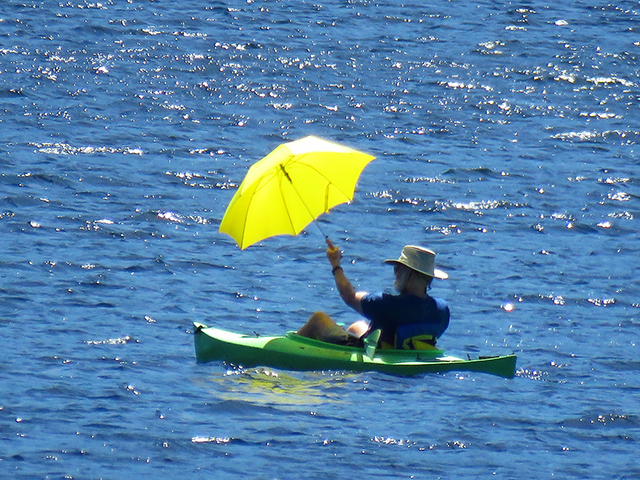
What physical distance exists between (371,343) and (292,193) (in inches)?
48.5

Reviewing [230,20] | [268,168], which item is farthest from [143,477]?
[230,20]

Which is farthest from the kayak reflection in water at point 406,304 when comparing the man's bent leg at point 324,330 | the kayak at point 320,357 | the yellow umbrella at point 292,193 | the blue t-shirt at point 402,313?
the yellow umbrella at point 292,193

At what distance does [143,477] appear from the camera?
6.87 m

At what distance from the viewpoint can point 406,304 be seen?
28.4 ft

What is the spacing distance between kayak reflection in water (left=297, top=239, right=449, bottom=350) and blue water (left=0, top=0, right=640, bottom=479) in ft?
1.07

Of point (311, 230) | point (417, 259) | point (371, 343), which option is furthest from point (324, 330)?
point (311, 230)

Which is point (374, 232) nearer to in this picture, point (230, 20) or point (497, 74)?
point (497, 74)

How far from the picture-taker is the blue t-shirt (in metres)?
8.65

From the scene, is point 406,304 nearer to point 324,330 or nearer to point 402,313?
point 402,313

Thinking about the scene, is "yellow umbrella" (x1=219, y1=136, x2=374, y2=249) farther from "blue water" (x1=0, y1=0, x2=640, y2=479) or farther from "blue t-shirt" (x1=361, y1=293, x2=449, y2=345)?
"blue water" (x1=0, y1=0, x2=640, y2=479)

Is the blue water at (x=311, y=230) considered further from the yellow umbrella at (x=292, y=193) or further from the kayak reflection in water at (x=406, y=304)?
the yellow umbrella at (x=292, y=193)

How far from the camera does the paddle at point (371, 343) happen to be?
344 inches

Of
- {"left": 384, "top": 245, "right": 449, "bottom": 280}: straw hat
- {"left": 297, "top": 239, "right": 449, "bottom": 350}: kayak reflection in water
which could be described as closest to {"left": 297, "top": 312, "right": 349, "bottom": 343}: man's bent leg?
{"left": 297, "top": 239, "right": 449, "bottom": 350}: kayak reflection in water

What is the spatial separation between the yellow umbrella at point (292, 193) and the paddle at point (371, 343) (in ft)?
3.05
